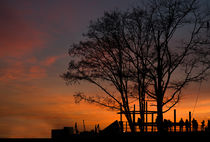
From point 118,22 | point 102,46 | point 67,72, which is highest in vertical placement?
point 118,22

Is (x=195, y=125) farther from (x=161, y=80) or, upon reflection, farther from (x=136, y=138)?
(x=136, y=138)

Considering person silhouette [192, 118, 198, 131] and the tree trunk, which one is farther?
person silhouette [192, 118, 198, 131]

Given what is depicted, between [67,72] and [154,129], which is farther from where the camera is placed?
[67,72]

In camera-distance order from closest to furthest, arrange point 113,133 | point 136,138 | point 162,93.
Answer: point 136,138 → point 113,133 → point 162,93

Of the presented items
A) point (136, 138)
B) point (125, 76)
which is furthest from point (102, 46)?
point (136, 138)

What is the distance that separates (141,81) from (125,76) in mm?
1862

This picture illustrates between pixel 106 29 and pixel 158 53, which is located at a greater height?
pixel 106 29

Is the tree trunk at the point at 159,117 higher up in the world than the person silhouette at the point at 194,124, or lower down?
higher up

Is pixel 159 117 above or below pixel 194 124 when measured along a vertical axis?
above

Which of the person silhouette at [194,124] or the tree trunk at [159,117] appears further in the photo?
the person silhouette at [194,124]

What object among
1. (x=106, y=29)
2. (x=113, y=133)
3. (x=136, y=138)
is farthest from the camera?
(x=106, y=29)

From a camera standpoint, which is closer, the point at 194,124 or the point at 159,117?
the point at 159,117

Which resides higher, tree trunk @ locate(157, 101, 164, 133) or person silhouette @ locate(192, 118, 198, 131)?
tree trunk @ locate(157, 101, 164, 133)

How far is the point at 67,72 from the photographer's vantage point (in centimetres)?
3338
